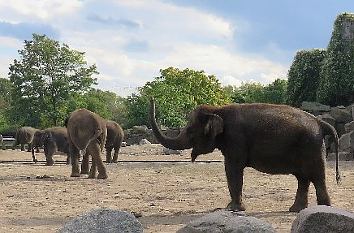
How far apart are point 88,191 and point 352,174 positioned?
8.01 m

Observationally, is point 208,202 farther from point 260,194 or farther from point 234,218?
point 234,218

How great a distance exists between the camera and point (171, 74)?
216 ft

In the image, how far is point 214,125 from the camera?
33.7ft

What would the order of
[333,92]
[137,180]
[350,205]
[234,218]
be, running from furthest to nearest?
[333,92], [137,180], [350,205], [234,218]

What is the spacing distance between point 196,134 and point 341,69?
2450cm

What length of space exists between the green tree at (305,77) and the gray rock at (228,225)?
30.3 metres

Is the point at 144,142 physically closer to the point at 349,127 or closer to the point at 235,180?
the point at 349,127

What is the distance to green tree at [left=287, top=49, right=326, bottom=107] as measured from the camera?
3650 centimetres

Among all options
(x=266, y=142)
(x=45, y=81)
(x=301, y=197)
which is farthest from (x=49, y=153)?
(x=45, y=81)

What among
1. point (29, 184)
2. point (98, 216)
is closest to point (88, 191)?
point (29, 184)

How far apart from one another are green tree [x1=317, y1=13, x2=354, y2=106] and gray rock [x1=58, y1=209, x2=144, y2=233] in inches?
1105

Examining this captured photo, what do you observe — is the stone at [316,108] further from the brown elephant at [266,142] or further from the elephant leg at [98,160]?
the brown elephant at [266,142]

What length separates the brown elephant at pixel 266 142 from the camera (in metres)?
10.2

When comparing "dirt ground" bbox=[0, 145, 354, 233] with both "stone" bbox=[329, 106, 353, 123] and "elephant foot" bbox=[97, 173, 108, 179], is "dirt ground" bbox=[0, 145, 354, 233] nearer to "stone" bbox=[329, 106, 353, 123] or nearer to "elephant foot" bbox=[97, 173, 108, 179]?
"elephant foot" bbox=[97, 173, 108, 179]
